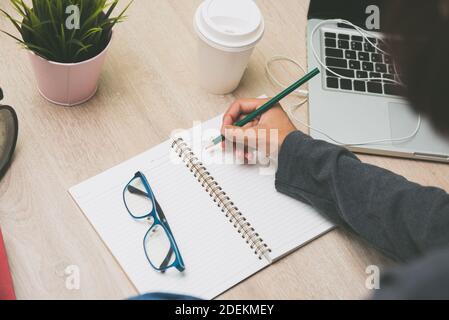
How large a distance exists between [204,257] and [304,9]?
1.75 ft

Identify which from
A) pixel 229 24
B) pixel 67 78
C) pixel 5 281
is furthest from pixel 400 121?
pixel 5 281

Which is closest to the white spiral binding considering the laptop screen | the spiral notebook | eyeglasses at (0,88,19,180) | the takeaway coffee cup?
the spiral notebook

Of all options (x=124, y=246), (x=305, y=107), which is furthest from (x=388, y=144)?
(x=124, y=246)

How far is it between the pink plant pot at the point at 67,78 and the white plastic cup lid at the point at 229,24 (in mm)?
143

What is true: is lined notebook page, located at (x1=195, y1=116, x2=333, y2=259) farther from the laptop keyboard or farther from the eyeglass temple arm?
the laptop keyboard

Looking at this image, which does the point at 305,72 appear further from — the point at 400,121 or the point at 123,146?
the point at 123,146

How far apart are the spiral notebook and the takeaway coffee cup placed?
4.3 inches

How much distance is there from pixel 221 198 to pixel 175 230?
8 cm

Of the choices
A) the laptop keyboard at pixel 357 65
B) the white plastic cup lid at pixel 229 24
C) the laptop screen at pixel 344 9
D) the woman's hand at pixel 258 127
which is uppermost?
the white plastic cup lid at pixel 229 24

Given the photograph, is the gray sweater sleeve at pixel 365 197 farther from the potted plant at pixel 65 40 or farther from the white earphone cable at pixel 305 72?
the potted plant at pixel 65 40

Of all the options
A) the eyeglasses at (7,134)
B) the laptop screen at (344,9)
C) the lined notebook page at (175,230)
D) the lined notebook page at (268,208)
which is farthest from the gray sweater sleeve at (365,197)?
the eyeglasses at (7,134)

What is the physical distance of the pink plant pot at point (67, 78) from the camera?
91 cm

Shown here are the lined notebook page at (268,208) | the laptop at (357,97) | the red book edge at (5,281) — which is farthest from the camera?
the laptop at (357,97)
